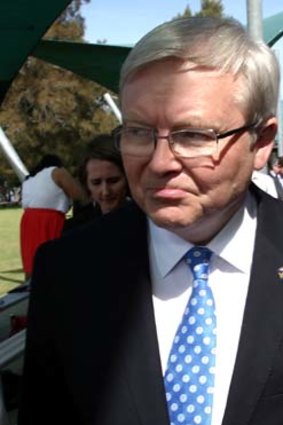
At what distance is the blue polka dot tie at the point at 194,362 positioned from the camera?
1.31 metres

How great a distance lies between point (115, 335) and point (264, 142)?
0.49 metres

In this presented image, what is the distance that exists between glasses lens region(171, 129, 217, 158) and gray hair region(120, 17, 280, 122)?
89mm

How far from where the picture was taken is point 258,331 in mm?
1322

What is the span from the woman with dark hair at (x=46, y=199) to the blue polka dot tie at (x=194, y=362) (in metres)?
3.68

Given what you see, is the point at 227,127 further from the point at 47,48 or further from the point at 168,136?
the point at 47,48

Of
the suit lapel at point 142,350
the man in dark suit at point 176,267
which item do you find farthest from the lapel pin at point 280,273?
the suit lapel at point 142,350

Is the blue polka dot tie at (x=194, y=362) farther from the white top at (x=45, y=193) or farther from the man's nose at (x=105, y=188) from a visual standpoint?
the white top at (x=45, y=193)

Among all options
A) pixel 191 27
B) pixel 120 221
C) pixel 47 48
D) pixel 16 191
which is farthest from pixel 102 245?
pixel 16 191

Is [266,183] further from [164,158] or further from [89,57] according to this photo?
[89,57]

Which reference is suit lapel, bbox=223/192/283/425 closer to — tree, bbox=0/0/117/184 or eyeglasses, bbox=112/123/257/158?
eyeglasses, bbox=112/123/257/158

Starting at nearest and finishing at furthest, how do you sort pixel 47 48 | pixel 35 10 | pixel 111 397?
pixel 111 397, pixel 35 10, pixel 47 48

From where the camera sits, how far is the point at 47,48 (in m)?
7.04

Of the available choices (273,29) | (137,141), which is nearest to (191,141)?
(137,141)

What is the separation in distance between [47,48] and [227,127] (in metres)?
6.07
